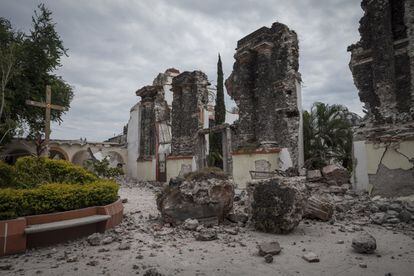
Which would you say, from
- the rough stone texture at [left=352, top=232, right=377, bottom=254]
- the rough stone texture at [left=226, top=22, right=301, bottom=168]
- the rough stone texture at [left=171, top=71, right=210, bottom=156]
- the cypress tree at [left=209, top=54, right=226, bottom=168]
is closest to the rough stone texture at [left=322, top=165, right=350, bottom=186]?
the rough stone texture at [left=226, top=22, right=301, bottom=168]

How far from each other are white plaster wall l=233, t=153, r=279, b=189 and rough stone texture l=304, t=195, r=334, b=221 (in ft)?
14.1

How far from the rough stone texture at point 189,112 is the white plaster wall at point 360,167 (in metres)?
8.94

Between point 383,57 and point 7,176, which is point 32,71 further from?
point 383,57

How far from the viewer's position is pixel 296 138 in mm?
11109

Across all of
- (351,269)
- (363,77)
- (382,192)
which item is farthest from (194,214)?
(363,77)

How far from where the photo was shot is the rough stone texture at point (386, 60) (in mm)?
8820

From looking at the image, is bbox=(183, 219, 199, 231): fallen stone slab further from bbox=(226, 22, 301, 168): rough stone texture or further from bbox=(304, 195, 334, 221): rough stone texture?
bbox=(226, 22, 301, 168): rough stone texture

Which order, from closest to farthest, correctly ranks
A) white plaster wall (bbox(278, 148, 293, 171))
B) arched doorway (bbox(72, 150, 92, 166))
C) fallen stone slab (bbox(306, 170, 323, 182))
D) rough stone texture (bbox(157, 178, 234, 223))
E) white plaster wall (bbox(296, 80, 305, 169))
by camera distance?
rough stone texture (bbox(157, 178, 234, 223))
fallen stone slab (bbox(306, 170, 323, 182))
white plaster wall (bbox(278, 148, 293, 171))
white plaster wall (bbox(296, 80, 305, 169))
arched doorway (bbox(72, 150, 92, 166))

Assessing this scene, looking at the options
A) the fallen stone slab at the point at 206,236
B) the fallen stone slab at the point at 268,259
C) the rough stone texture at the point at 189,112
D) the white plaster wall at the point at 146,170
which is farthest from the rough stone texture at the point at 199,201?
the white plaster wall at the point at 146,170

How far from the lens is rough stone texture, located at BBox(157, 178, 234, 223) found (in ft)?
21.8

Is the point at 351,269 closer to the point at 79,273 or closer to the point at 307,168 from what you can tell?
the point at 79,273

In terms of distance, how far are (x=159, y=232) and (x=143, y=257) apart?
1.42 meters

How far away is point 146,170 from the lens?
784 inches

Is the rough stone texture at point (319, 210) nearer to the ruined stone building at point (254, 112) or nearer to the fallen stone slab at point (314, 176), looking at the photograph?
the fallen stone slab at point (314, 176)
